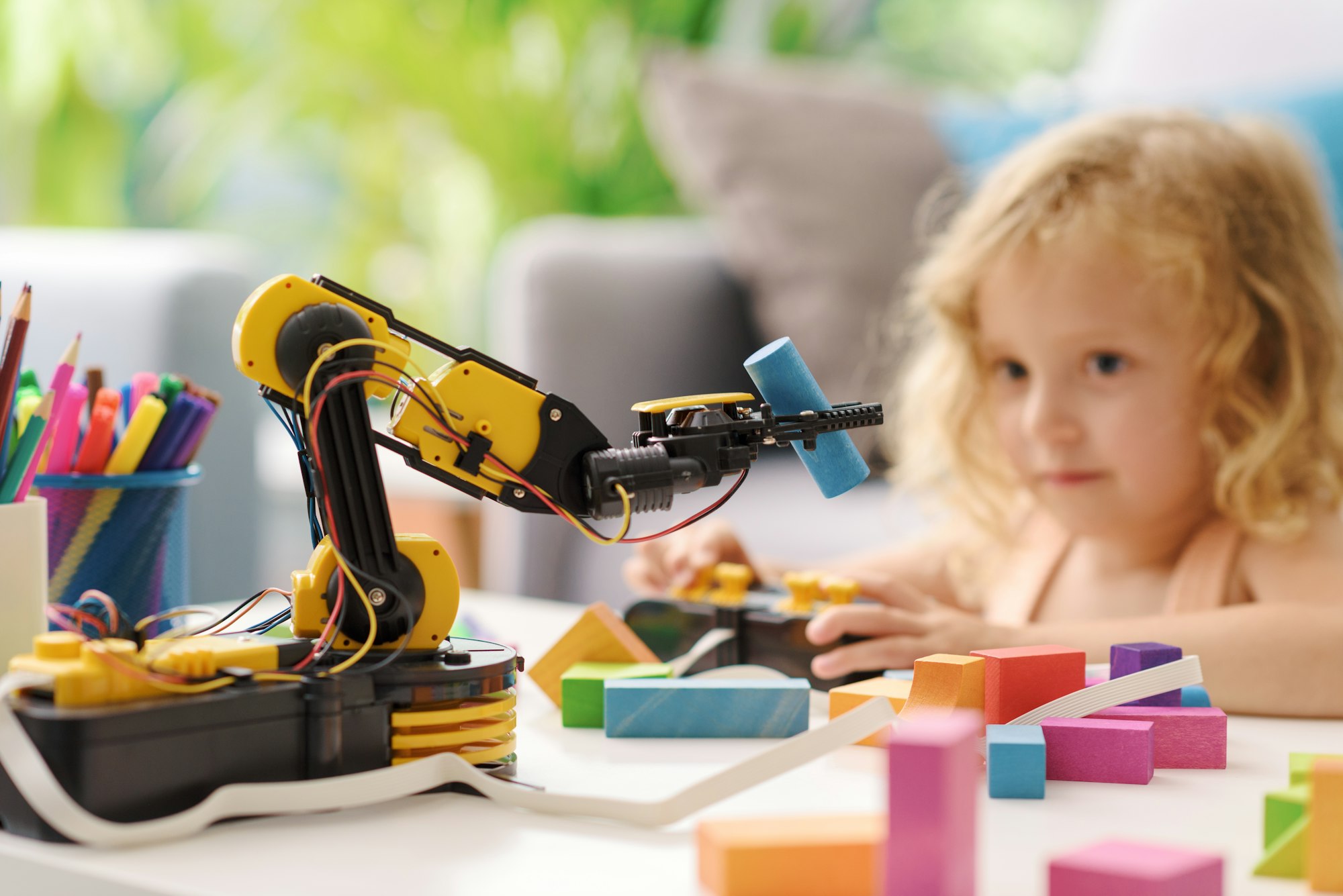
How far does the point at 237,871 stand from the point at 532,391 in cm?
22

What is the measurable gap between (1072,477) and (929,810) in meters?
0.63

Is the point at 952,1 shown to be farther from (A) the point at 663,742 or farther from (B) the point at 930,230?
(A) the point at 663,742

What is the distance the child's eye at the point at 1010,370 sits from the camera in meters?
0.95

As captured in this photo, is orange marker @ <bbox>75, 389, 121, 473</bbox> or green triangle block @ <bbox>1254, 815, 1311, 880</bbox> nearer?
green triangle block @ <bbox>1254, 815, 1311, 880</bbox>

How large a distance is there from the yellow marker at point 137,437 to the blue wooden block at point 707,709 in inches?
11.6

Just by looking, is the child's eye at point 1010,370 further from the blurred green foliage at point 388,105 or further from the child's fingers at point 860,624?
the blurred green foliage at point 388,105

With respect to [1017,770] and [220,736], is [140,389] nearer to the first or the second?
[220,736]

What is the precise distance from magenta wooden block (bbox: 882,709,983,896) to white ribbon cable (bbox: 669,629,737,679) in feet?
1.20

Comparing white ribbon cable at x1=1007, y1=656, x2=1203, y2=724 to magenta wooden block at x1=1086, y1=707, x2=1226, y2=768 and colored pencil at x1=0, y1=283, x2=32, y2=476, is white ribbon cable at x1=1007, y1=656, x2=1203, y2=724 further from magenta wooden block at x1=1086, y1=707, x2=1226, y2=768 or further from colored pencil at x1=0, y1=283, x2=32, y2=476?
colored pencil at x1=0, y1=283, x2=32, y2=476

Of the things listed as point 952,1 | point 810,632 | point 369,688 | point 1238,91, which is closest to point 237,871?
point 369,688

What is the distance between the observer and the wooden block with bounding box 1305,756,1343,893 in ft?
1.29

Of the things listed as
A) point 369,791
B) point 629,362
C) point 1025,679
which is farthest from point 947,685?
point 629,362

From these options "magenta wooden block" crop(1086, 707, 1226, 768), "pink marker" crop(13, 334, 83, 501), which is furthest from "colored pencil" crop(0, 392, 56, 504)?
"magenta wooden block" crop(1086, 707, 1226, 768)

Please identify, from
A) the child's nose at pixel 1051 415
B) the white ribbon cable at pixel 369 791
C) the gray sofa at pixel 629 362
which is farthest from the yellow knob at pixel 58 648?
the gray sofa at pixel 629 362
